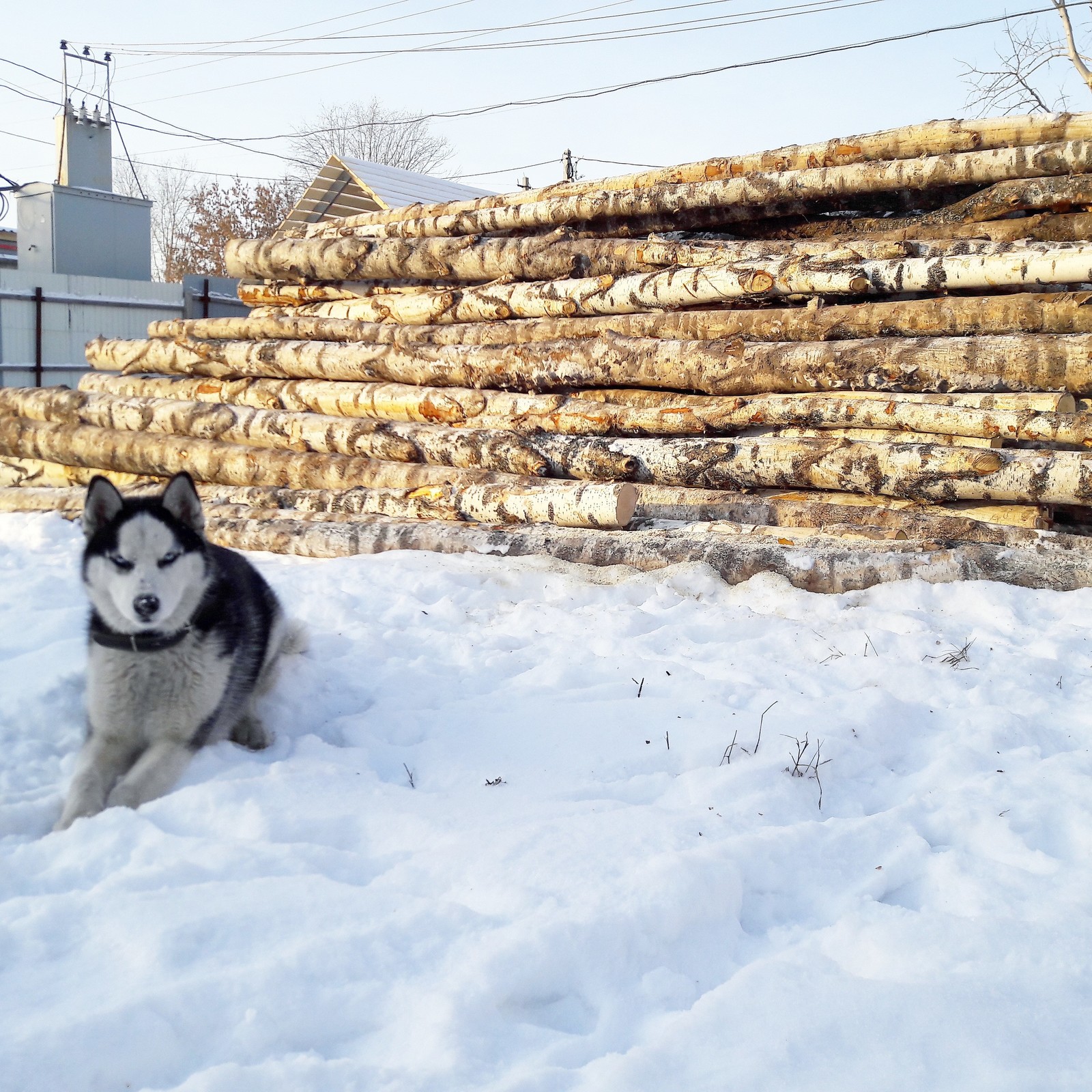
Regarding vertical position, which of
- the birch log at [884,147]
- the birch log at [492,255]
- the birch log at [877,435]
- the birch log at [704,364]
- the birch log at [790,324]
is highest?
the birch log at [884,147]

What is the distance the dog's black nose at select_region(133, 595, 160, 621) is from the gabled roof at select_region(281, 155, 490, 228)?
17.6 m

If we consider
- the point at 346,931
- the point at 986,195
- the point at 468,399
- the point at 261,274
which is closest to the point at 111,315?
the point at 261,274

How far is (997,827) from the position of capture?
2.89 m

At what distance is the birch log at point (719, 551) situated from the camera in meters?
5.41

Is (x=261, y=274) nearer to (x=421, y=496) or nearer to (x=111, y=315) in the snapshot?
(x=421, y=496)

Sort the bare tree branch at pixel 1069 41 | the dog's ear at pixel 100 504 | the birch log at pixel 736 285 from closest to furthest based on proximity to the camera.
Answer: the dog's ear at pixel 100 504 → the birch log at pixel 736 285 → the bare tree branch at pixel 1069 41

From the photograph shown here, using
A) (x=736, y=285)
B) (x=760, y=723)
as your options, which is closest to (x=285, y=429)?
(x=736, y=285)

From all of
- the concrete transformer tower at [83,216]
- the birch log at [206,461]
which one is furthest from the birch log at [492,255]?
the concrete transformer tower at [83,216]

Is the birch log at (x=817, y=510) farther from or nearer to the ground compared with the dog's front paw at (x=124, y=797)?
farther from the ground

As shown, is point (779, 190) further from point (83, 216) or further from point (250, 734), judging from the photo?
point (83, 216)

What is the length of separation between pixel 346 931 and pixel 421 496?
17.5ft

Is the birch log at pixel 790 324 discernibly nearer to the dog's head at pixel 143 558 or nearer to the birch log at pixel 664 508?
the birch log at pixel 664 508

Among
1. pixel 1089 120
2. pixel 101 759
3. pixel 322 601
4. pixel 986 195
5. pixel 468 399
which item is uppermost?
pixel 1089 120

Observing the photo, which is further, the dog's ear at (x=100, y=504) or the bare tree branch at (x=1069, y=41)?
the bare tree branch at (x=1069, y=41)
